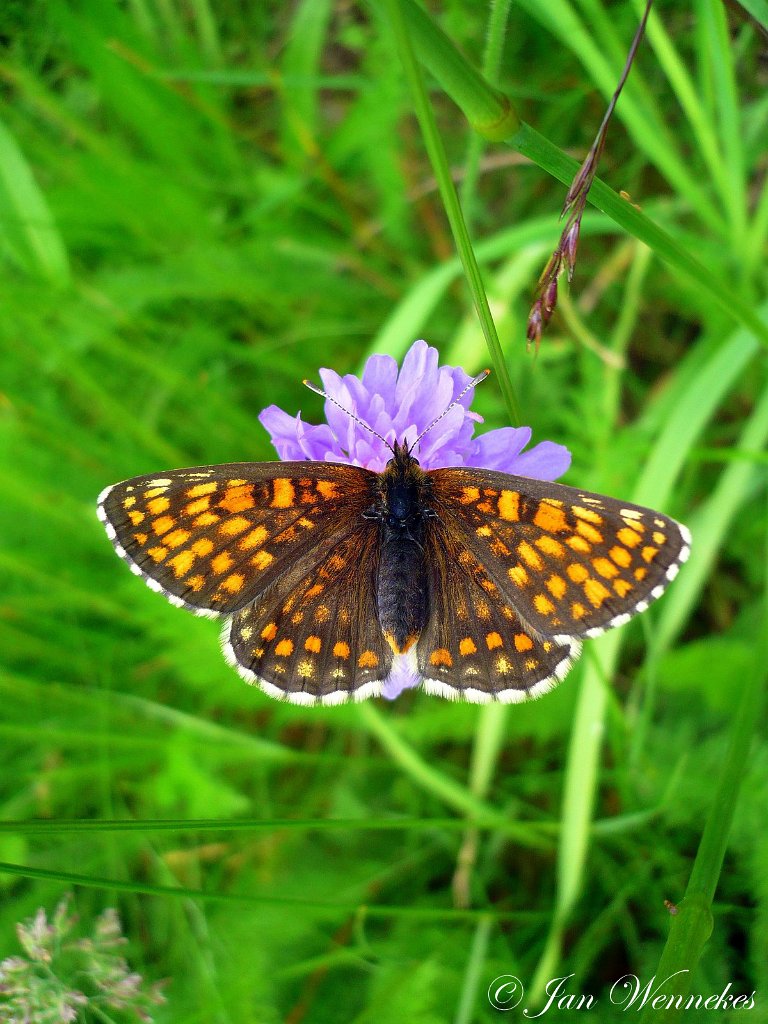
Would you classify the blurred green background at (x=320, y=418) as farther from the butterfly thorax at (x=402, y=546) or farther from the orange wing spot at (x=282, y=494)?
the orange wing spot at (x=282, y=494)

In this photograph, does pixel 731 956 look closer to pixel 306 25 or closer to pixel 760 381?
pixel 760 381

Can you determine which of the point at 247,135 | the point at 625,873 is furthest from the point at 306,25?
the point at 625,873

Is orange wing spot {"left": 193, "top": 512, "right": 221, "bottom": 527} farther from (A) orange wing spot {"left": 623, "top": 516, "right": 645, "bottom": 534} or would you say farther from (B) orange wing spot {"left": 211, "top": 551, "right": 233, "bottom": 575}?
(A) orange wing spot {"left": 623, "top": 516, "right": 645, "bottom": 534}

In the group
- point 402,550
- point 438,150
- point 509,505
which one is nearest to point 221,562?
point 402,550

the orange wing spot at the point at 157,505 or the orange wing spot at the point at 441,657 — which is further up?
Result: the orange wing spot at the point at 157,505

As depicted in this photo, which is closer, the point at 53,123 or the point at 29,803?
the point at 29,803

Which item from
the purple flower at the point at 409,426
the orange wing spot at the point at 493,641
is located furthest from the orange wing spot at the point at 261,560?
the orange wing spot at the point at 493,641
